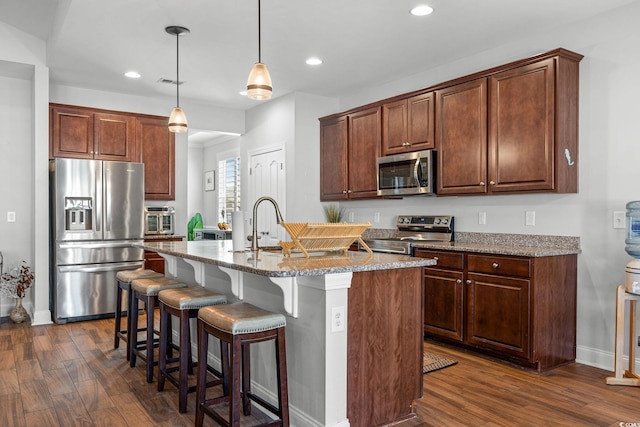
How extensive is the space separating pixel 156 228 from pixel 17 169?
159 centimetres

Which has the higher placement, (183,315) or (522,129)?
(522,129)

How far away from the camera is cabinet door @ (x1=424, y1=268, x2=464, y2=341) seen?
3775mm

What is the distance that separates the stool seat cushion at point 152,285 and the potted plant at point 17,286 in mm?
2218

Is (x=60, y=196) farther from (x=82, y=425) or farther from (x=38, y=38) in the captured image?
(x=82, y=425)

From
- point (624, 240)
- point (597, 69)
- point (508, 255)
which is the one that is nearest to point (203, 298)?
point (508, 255)

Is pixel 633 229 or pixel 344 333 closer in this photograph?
pixel 344 333

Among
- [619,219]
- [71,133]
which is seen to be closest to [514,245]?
[619,219]

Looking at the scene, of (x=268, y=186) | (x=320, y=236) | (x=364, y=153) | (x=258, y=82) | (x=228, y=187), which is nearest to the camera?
(x=320, y=236)

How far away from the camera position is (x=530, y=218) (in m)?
3.86

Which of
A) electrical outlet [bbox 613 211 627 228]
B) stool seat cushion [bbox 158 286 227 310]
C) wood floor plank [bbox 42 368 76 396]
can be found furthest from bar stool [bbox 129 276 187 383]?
electrical outlet [bbox 613 211 627 228]

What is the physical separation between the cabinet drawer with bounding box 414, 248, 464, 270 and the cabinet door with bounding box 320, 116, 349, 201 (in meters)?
Answer: 1.65

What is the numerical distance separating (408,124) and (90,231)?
3.46 metres

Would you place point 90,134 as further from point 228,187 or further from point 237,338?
Answer: point 237,338

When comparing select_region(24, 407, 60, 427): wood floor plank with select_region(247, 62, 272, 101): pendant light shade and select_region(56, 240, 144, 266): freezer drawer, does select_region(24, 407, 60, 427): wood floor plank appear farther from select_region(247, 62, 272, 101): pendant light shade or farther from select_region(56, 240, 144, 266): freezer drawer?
select_region(56, 240, 144, 266): freezer drawer
